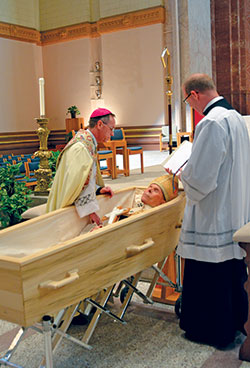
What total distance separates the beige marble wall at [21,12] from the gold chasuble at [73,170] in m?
12.3

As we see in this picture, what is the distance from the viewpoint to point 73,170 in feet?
→ 9.64

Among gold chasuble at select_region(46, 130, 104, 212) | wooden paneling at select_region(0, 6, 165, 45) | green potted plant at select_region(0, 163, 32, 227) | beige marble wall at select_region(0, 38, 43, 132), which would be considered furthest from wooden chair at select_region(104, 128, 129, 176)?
beige marble wall at select_region(0, 38, 43, 132)

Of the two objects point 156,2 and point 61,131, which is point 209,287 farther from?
point 61,131

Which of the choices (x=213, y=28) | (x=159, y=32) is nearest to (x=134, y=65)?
(x=159, y=32)

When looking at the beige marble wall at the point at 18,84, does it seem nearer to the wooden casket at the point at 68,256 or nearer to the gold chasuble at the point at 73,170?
the gold chasuble at the point at 73,170

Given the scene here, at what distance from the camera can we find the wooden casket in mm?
1952

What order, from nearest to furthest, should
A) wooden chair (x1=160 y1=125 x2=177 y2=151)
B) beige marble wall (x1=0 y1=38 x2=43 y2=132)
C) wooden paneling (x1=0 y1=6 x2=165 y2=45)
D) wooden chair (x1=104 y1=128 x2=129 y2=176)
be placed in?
wooden chair (x1=104 y1=128 x2=129 y2=176) → wooden chair (x1=160 y1=125 x2=177 y2=151) → wooden paneling (x1=0 y1=6 x2=165 y2=45) → beige marble wall (x1=0 y1=38 x2=43 y2=132)

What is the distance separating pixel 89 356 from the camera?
2.62 meters

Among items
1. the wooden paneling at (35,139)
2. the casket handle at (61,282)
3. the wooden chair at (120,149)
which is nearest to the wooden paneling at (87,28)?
the wooden paneling at (35,139)

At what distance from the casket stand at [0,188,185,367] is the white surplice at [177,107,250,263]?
28 centimetres

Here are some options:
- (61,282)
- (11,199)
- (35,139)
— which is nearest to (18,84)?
(35,139)

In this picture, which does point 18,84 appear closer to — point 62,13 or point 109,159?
point 62,13

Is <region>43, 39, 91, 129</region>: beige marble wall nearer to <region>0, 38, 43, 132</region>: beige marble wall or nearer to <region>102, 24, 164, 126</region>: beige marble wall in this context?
<region>0, 38, 43, 132</region>: beige marble wall

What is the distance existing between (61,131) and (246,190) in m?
13.3
